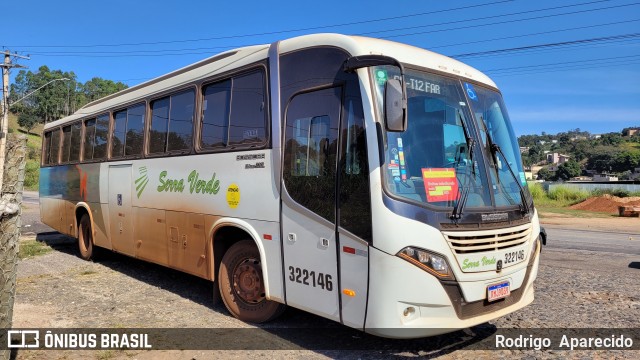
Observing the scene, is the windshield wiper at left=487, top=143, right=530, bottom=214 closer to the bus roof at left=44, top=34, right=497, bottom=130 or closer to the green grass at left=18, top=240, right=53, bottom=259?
the bus roof at left=44, top=34, right=497, bottom=130

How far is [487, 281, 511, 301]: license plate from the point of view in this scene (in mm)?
4195

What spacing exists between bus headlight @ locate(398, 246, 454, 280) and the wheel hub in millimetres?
2141

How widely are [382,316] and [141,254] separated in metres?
5.18

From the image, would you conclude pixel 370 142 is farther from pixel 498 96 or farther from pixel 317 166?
pixel 498 96

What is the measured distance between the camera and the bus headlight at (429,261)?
3863 mm

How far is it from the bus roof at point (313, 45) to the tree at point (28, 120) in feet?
418

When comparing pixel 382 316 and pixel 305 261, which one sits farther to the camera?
pixel 305 261

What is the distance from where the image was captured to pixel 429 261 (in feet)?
12.8

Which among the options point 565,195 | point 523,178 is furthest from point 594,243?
point 565,195

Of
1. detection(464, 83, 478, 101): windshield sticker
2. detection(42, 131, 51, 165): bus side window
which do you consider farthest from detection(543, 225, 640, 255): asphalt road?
detection(42, 131, 51, 165): bus side window

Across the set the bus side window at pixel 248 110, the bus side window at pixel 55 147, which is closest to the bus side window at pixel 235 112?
the bus side window at pixel 248 110

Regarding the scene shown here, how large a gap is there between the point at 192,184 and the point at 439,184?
3.65 meters

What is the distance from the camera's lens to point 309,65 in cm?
476

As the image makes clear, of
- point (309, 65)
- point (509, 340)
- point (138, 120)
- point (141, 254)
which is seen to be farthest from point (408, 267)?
point (138, 120)
